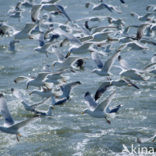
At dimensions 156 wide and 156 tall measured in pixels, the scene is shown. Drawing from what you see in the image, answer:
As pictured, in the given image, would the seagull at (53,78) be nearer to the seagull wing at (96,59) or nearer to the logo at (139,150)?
the seagull wing at (96,59)

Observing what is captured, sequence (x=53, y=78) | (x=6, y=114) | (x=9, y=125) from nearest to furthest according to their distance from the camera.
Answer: (x=9, y=125) → (x=6, y=114) → (x=53, y=78)

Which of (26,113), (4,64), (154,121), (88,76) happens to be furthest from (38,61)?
(154,121)

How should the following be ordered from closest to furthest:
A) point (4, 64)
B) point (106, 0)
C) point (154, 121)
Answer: point (154, 121) < point (4, 64) < point (106, 0)

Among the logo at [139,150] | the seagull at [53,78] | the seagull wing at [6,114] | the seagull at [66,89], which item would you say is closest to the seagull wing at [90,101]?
the logo at [139,150]

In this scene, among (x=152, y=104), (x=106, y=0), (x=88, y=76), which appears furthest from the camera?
(x=106, y=0)

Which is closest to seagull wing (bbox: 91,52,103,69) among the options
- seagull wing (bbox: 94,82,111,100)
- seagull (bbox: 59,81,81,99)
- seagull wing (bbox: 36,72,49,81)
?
seagull wing (bbox: 94,82,111,100)

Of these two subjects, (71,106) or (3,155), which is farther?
(71,106)

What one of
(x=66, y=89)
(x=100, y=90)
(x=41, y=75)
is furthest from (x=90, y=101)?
(x=41, y=75)

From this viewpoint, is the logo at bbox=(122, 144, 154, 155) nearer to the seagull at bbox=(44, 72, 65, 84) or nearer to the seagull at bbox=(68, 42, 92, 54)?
the seagull at bbox=(44, 72, 65, 84)

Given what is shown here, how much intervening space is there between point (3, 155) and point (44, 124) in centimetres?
266

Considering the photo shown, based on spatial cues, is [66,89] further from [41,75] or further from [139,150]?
[139,150]

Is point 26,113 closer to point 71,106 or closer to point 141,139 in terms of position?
point 71,106

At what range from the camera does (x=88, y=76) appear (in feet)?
75.2

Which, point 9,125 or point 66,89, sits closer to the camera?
point 9,125
